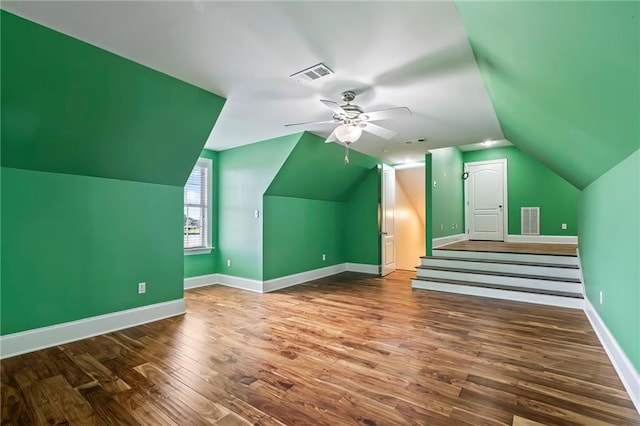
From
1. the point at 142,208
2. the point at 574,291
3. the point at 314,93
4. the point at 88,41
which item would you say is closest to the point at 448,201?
the point at 574,291

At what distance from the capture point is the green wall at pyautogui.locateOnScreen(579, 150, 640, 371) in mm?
1989

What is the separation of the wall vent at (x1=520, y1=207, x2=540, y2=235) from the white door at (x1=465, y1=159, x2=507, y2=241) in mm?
371

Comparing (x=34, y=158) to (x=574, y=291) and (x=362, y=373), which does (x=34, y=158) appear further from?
(x=574, y=291)

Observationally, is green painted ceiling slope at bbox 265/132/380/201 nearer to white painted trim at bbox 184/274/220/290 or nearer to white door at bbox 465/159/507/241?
white painted trim at bbox 184/274/220/290

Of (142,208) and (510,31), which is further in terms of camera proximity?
(142,208)

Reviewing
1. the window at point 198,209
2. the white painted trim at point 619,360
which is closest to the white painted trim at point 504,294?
the white painted trim at point 619,360

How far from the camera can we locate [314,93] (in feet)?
10.3

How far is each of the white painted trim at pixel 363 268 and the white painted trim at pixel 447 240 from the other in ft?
4.41

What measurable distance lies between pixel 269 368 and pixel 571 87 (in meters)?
2.98

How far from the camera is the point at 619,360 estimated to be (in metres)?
2.34

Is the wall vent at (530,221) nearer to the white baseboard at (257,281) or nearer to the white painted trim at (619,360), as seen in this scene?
the white painted trim at (619,360)

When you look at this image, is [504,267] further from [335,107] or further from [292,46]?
[292,46]

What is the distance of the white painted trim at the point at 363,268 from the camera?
6.80 meters

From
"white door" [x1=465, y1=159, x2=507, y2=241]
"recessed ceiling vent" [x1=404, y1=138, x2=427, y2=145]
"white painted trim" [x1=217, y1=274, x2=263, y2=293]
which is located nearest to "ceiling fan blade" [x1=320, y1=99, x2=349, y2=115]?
"recessed ceiling vent" [x1=404, y1=138, x2=427, y2=145]
